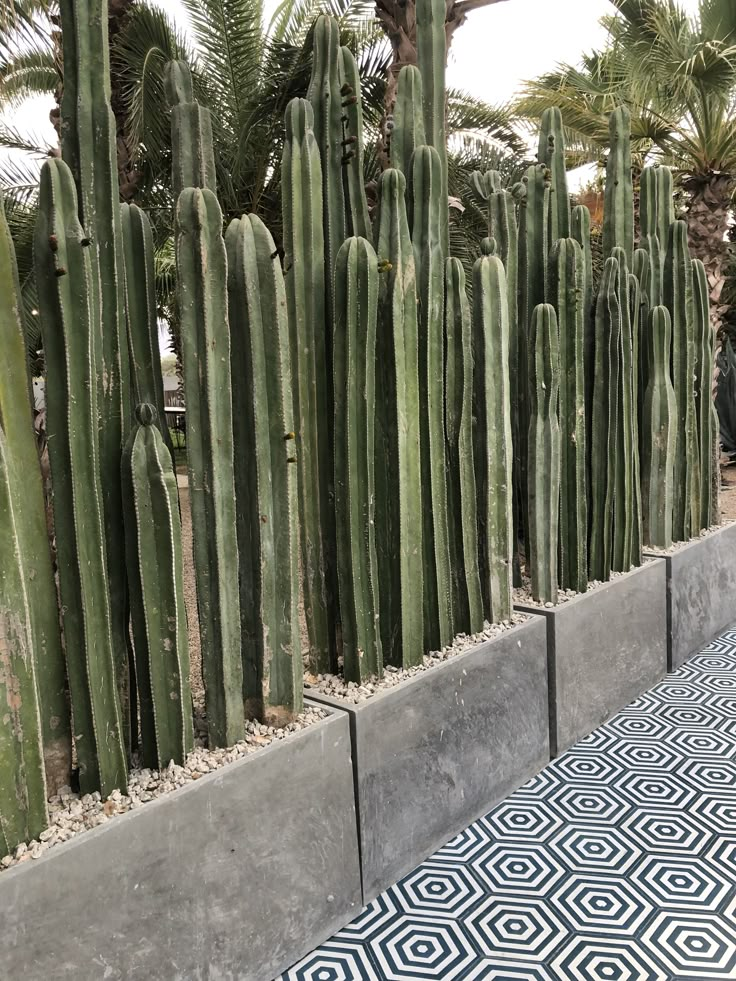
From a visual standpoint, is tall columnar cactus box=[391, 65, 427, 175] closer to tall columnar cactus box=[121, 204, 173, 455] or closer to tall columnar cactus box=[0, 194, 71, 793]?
tall columnar cactus box=[121, 204, 173, 455]

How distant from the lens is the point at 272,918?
144 cm

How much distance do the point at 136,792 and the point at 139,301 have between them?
3.06 feet

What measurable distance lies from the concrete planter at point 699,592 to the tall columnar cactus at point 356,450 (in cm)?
156

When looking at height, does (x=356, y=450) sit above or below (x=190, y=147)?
below

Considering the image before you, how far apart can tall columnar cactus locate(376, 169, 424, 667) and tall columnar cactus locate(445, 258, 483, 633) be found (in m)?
0.15

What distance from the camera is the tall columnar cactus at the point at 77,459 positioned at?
4.33 ft

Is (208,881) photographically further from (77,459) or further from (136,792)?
(77,459)

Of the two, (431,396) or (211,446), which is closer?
(211,446)

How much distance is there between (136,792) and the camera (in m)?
1.38

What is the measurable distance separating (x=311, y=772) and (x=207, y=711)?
24cm

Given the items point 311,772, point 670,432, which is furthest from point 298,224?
point 670,432

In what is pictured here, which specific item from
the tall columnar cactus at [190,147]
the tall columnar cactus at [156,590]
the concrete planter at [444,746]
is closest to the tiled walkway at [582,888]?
the concrete planter at [444,746]

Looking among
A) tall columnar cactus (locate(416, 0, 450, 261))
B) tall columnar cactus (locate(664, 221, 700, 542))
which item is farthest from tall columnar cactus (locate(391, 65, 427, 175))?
tall columnar cactus (locate(664, 221, 700, 542))

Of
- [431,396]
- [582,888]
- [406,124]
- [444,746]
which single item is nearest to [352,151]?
[406,124]
